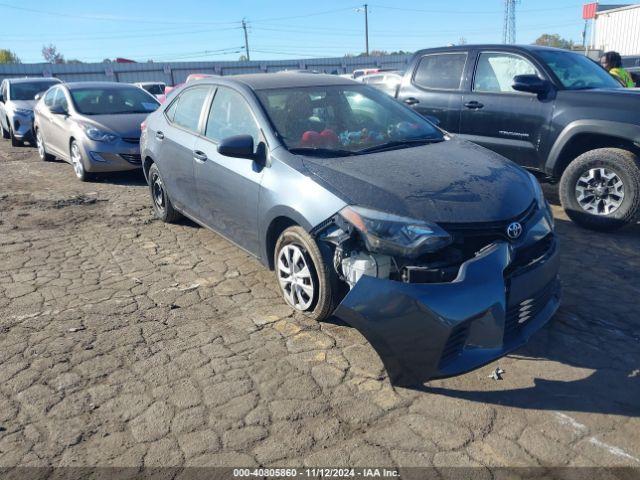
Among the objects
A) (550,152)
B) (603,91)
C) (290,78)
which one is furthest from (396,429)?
(603,91)

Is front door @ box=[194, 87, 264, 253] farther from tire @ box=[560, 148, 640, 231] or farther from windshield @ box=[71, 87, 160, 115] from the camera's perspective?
windshield @ box=[71, 87, 160, 115]

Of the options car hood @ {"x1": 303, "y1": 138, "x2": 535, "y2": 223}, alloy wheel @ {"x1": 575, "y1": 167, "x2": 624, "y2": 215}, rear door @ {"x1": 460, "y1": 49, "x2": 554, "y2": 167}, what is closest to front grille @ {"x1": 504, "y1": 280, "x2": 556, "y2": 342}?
car hood @ {"x1": 303, "y1": 138, "x2": 535, "y2": 223}

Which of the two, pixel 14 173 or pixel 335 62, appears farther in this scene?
pixel 335 62

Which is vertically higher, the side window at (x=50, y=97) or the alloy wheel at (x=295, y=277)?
the side window at (x=50, y=97)

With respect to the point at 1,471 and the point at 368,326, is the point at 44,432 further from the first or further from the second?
the point at 368,326

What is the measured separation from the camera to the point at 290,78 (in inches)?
188

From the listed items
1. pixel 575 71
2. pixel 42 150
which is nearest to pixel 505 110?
pixel 575 71

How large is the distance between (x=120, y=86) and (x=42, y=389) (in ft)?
25.8

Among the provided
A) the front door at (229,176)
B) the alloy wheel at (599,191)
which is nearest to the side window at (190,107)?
the front door at (229,176)

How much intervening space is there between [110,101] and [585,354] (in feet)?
28.2

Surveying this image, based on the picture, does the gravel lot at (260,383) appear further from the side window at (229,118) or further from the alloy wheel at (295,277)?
the side window at (229,118)

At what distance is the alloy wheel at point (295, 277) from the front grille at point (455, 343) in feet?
3.62

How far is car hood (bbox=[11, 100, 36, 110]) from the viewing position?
1259 cm

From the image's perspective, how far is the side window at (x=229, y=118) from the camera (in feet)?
13.8
